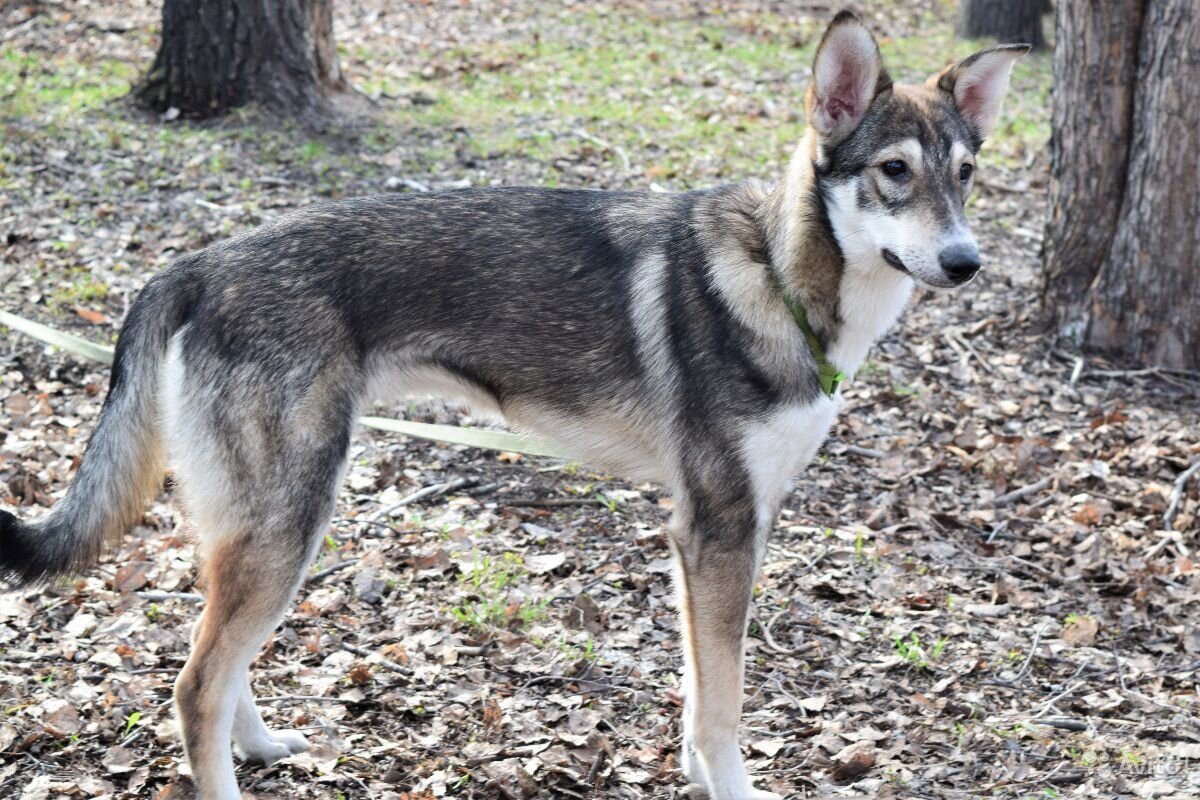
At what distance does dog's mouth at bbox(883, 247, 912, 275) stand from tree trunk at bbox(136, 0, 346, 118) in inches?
239

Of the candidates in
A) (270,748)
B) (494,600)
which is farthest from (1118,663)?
(270,748)

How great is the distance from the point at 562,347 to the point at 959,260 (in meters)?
1.24

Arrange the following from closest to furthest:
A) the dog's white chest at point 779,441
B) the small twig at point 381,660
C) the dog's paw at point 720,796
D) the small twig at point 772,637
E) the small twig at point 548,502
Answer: the dog's white chest at point 779,441 < the dog's paw at point 720,796 < the small twig at point 381,660 < the small twig at point 772,637 < the small twig at point 548,502

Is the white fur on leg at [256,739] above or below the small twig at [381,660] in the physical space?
above

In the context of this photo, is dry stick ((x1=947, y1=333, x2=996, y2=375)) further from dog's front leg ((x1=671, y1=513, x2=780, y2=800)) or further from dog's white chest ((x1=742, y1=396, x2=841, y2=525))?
dog's front leg ((x1=671, y1=513, x2=780, y2=800))

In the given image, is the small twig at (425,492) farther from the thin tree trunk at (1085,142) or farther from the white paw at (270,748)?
the thin tree trunk at (1085,142)

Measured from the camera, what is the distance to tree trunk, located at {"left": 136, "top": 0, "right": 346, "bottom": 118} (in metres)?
8.48

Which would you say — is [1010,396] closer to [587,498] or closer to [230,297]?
[587,498]

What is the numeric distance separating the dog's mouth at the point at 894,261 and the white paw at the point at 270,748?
2.43 m

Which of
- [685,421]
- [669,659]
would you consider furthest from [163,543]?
[685,421]

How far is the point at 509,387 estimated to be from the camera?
3.96m

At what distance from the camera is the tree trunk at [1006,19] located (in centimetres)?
1310

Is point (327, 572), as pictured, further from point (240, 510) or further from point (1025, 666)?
point (1025, 666)

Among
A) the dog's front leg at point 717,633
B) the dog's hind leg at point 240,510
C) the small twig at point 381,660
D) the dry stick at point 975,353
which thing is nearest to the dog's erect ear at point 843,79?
the dog's front leg at point 717,633
